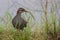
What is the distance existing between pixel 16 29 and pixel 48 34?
1.66ft

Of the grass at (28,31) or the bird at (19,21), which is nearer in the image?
the grass at (28,31)

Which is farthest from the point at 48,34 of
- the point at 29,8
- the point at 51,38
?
the point at 29,8

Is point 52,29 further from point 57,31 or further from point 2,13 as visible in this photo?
point 2,13

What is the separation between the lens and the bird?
137 inches

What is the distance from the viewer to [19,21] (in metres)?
3.67

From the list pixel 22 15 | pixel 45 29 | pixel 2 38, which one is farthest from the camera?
pixel 22 15

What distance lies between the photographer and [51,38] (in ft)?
10.2

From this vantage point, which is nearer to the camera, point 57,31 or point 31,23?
point 57,31

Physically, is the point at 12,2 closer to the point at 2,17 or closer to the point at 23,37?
the point at 2,17

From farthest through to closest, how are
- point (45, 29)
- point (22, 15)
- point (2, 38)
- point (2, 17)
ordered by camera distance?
point (22, 15) → point (2, 17) → point (2, 38) → point (45, 29)

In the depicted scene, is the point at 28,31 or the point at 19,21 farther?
the point at 19,21

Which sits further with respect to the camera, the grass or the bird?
the bird

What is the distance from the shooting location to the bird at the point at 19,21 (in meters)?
3.48

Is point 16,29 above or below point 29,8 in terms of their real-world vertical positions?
below
